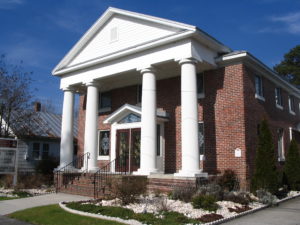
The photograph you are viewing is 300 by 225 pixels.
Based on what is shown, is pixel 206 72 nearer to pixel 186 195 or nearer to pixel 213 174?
pixel 213 174

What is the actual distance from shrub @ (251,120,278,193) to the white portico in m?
2.33

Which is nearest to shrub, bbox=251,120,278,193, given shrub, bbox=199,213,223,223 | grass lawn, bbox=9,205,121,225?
shrub, bbox=199,213,223,223

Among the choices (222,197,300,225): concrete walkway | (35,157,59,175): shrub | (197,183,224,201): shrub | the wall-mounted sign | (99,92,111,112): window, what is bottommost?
(222,197,300,225): concrete walkway

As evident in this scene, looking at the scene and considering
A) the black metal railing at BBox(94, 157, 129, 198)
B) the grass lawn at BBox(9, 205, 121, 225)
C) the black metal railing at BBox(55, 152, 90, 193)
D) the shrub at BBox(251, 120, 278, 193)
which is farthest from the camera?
the black metal railing at BBox(55, 152, 90, 193)

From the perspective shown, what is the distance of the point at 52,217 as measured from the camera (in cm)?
940

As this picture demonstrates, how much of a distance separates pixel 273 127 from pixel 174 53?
24.7ft

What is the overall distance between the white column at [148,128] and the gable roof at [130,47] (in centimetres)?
153

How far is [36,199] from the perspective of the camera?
43.3 feet

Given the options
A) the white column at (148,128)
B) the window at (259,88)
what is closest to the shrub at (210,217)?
the white column at (148,128)

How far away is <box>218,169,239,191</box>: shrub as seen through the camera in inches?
534

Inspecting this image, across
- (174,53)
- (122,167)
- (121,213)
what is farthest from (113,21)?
(121,213)

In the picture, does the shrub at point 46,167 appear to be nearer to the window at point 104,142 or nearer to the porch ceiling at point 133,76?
the window at point 104,142

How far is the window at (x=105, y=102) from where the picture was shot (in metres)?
20.6

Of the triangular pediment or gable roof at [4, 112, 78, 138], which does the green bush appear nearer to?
the triangular pediment
